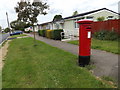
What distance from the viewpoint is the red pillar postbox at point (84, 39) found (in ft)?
13.3

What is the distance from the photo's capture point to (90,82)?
9.95ft

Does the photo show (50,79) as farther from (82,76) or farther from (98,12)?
(98,12)

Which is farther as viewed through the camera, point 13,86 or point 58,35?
point 58,35

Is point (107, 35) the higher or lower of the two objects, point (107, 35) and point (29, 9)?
the lower

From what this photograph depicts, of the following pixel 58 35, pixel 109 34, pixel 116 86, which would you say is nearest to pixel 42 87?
pixel 116 86

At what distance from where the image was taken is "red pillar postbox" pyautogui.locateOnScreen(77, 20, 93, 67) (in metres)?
4.06

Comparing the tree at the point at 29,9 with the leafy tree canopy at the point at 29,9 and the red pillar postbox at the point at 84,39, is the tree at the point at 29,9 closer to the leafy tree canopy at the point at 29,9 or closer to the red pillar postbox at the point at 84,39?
the leafy tree canopy at the point at 29,9

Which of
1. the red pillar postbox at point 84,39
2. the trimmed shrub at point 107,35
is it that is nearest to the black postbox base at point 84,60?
the red pillar postbox at point 84,39

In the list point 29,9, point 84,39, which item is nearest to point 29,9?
point 29,9

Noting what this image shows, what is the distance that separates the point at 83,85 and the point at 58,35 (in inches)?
439

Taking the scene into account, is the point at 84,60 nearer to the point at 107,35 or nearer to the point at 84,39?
the point at 84,39

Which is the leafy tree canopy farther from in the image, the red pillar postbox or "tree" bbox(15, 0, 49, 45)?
the red pillar postbox

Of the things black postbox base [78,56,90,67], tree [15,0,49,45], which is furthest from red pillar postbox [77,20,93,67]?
tree [15,0,49,45]

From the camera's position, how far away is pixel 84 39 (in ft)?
13.5
